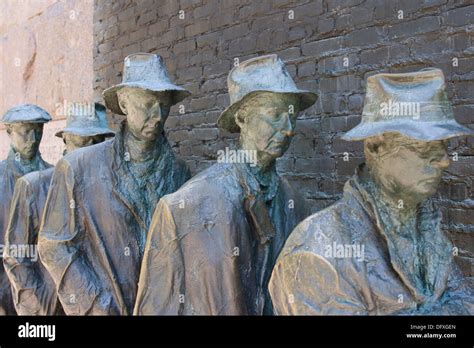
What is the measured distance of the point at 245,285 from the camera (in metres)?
3.15

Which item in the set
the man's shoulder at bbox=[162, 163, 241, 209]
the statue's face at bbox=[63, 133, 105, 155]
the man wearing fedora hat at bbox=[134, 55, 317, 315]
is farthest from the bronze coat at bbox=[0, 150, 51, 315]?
the man's shoulder at bbox=[162, 163, 241, 209]

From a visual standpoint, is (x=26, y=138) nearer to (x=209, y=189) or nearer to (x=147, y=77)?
(x=147, y=77)

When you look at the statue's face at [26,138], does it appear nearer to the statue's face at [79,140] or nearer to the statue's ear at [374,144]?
the statue's face at [79,140]

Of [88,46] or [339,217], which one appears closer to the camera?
[339,217]

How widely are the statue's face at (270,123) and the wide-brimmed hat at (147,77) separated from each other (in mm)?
763

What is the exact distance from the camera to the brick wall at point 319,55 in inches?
159

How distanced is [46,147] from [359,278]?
6944 millimetres

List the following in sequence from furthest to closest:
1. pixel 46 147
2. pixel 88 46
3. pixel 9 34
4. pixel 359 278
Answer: pixel 9 34, pixel 46 147, pixel 88 46, pixel 359 278

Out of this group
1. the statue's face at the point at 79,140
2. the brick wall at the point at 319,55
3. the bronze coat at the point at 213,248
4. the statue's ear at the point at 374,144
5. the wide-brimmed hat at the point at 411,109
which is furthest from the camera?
the statue's face at the point at 79,140

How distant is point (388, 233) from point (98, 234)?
1.95m

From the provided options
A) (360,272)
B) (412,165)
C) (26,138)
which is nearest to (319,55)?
(26,138)
